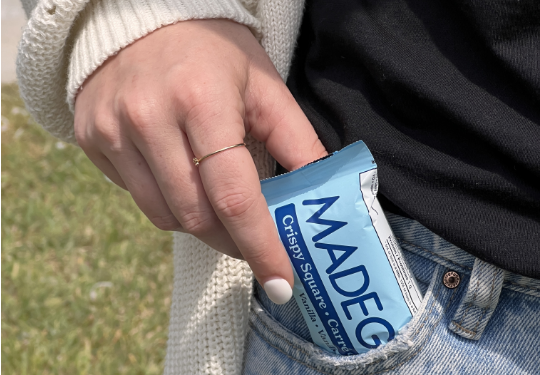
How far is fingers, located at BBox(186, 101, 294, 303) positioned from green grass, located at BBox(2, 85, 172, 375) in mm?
1378

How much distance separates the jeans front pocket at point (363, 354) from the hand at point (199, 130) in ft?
0.34

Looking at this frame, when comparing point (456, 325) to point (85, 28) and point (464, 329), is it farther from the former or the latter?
point (85, 28)

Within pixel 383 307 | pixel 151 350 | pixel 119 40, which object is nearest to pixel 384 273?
pixel 383 307

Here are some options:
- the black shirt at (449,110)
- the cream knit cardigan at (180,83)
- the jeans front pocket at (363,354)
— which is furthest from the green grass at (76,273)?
the black shirt at (449,110)

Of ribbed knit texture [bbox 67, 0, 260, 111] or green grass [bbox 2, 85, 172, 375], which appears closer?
ribbed knit texture [bbox 67, 0, 260, 111]

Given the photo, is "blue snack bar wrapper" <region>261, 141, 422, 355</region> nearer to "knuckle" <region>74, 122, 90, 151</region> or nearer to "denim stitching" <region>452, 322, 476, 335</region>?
"denim stitching" <region>452, 322, 476, 335</region>

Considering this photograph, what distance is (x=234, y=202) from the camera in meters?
0.61

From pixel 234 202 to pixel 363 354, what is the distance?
10.4 inches

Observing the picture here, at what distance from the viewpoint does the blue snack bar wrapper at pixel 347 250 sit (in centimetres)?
66

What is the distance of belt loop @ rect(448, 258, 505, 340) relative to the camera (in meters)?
0.64

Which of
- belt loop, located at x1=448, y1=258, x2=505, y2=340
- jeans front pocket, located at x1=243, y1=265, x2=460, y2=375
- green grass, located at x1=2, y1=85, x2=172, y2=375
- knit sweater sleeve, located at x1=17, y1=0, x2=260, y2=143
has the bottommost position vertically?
green grass, located at x1=2, y1=85, x2=172, y2=375

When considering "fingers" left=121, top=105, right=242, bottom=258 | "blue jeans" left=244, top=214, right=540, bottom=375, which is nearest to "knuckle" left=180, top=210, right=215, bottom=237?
"fingers" left=121, top=105, right=242, bottom=258

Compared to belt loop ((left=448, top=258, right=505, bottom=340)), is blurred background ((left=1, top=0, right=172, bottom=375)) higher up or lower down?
lower down

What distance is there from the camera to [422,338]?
663 millimetres
